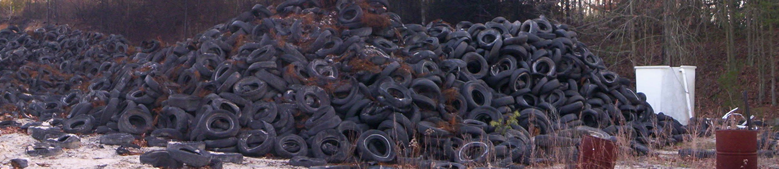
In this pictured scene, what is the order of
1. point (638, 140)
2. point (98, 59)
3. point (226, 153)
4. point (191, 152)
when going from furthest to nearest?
point (98, 59) < point (638, 140) < point (226, 153) < point (191, 152)

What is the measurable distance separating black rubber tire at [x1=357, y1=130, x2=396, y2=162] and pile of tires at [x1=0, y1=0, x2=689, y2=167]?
0.02 meters

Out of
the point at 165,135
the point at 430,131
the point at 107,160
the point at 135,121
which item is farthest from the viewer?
the point at 135,121

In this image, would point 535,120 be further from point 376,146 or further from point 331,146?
point 331,146

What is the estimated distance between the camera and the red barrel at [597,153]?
5.96 metres

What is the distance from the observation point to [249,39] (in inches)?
450

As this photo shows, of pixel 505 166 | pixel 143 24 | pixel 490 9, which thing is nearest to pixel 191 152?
pixel 505 166

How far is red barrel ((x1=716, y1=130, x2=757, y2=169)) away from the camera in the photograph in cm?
601

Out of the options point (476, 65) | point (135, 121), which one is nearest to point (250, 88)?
point (135, 121)

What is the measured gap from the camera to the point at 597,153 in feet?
19.6

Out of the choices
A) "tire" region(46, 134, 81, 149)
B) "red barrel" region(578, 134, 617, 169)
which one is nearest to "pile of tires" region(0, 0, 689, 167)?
"tire" region(46, 134, 81, 149)

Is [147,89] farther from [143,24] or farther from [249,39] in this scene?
[143,24]

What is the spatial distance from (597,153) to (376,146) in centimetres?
303

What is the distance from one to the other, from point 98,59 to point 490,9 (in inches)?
464

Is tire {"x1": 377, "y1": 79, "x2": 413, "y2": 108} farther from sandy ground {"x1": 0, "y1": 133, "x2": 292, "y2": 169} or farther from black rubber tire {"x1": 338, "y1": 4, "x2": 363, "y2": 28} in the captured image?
black rubber tire {"x1": 338, "y1": 4, "x2": 363, "y2": 28}
